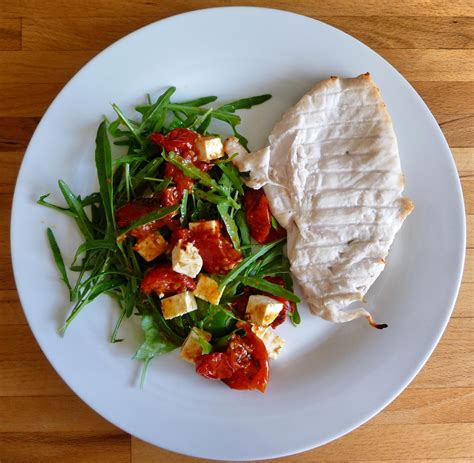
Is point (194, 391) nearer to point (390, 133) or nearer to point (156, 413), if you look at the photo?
point (156, 413)

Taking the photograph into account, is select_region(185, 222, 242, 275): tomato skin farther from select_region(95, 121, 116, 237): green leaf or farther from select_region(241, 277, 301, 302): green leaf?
select_region(95, 121, 116, 237): green leaf

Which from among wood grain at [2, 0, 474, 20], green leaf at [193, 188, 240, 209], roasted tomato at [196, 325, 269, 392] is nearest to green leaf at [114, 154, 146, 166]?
green leaf at [193, 188, 240, 209]

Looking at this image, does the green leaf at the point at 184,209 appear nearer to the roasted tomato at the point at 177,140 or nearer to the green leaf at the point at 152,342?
the roasted tomato at the point at 177,140

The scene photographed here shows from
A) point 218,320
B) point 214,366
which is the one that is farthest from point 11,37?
point 214,366

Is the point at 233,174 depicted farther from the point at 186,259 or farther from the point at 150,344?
the point at 150,344

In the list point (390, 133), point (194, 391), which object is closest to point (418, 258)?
point (390, 133)
